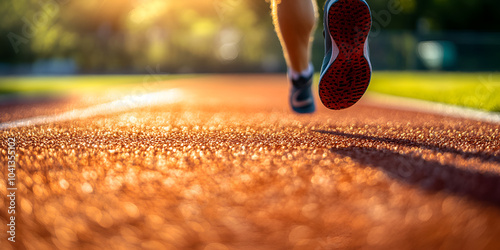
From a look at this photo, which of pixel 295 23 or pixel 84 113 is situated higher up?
pixel 84 113

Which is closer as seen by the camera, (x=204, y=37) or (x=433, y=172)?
(x=433, y=172)

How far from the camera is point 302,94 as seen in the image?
3359 mm

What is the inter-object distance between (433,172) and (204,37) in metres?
23.8

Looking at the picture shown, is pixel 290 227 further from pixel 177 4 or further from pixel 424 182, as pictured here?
pixel 177 4

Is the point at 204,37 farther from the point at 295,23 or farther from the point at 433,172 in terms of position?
the point at 433,172

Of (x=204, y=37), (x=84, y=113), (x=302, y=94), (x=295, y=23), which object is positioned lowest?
(x=302, y=94)

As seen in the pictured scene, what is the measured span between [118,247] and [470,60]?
74.6 feet

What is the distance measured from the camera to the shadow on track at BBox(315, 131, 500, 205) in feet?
4.72

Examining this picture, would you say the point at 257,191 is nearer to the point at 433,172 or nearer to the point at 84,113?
the point at 433,172

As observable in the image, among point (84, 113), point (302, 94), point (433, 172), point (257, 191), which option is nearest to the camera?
point (257, 191)

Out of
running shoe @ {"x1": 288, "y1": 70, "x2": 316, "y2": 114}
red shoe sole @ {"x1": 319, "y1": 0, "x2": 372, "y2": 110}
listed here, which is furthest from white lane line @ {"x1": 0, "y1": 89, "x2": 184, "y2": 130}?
red shoe sole @ {"x1": 319, "y1": 0, "x2": 372, "y2": 110}

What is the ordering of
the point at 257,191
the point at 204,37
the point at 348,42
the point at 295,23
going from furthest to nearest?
the point at 204,37, the point at 295,23, the point at 348,42, the point at 257,191

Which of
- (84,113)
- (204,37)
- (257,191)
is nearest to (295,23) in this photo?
(257,191)

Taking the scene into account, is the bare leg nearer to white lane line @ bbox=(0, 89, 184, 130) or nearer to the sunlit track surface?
the sunlit track surface
